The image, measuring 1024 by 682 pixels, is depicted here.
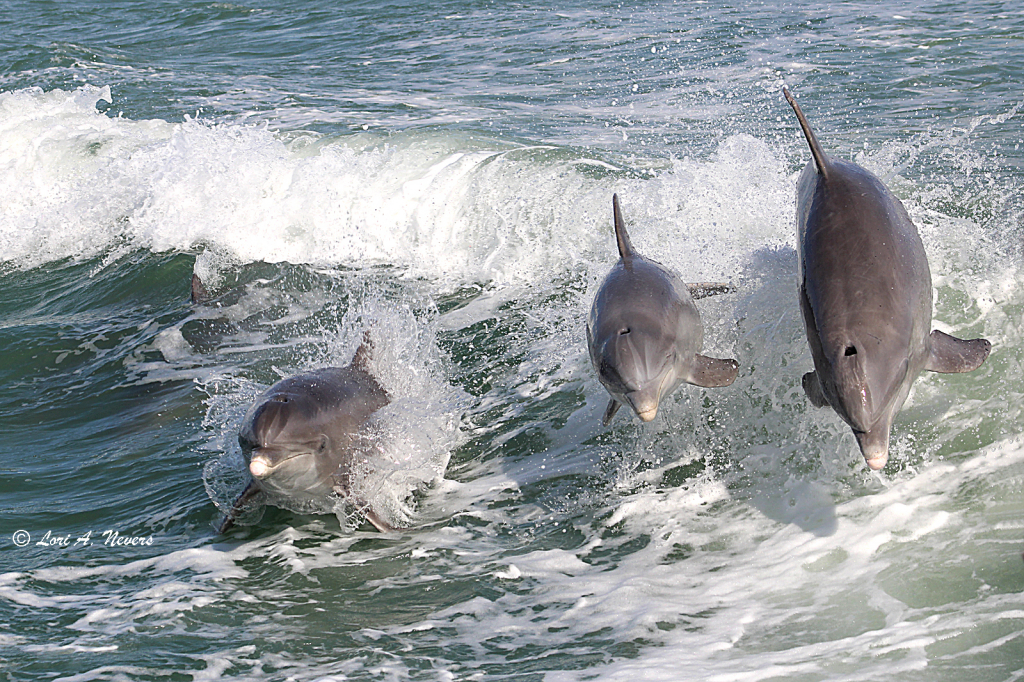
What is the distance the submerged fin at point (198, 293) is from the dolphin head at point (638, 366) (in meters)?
7.45

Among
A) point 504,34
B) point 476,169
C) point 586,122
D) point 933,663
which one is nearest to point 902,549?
point 933,663

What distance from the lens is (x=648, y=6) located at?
24203 millimetres

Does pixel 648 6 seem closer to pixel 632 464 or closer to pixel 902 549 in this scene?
pixel 632 464

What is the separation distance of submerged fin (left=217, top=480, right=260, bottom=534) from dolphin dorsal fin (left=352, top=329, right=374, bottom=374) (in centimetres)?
122

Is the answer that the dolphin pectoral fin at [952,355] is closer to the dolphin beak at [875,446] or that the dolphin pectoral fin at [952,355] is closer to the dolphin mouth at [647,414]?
the dolphin beak at [875,446]

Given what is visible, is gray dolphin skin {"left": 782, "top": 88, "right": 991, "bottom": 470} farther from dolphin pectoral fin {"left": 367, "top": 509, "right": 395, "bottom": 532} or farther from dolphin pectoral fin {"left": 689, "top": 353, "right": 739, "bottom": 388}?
dolphin pectoral fin {"left": 367, "top": 509, "right": 395, "bottom": 532}

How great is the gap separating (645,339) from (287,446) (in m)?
2.42

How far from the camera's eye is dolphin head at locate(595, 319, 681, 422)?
5.41 metres

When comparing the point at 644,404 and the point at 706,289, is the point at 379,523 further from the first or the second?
the point at 706,289

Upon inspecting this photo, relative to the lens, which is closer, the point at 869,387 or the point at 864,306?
the point at 869,387

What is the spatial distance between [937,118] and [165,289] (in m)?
10.7

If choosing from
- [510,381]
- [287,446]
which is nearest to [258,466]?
[287,446]

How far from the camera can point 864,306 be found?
4898 millimetres

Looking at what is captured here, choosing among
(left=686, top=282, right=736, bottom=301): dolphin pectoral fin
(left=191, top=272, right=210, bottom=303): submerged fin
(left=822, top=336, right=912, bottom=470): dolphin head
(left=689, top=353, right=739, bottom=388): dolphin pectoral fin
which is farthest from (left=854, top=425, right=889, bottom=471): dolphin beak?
(left=191, top=272, right=210, bottom=303): submerged fin
